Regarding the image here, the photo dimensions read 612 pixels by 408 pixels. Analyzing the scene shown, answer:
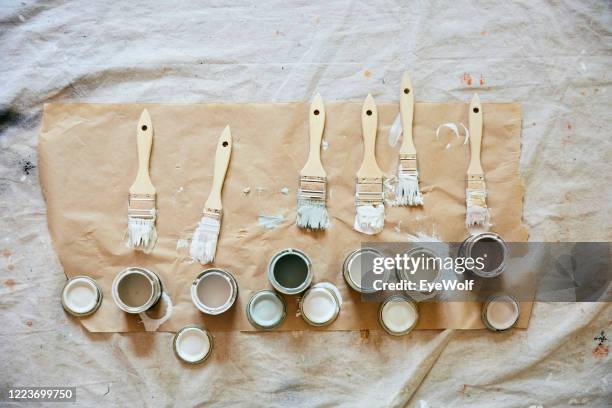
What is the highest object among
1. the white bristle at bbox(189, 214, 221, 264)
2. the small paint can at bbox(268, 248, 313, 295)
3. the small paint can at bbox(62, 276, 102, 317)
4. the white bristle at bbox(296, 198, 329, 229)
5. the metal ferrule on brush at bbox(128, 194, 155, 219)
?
the metal ferrule on brush at bbox(128, 194, 155, 219)

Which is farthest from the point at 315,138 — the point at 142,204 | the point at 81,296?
the point at 81,296

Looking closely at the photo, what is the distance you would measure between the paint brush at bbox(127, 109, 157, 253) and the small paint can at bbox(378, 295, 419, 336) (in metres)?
0.55

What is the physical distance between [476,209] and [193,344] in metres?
0.72

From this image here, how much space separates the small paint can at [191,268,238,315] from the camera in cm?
132

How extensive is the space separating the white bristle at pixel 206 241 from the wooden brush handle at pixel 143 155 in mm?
144

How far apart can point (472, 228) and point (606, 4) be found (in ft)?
2.13

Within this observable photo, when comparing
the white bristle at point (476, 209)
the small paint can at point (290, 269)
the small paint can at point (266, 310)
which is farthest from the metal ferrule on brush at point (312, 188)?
the white bristle at point (476, 209)

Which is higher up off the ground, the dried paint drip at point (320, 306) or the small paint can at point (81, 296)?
the small paint can at point (81, 296)


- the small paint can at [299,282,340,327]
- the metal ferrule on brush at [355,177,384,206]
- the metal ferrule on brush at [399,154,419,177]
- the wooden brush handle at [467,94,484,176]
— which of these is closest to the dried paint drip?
the small paint can at [299,282,340,327]

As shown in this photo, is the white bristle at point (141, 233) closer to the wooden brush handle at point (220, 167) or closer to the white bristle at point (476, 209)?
the wooden brush handle at point (220, 167)

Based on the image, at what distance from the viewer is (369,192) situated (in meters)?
1.37

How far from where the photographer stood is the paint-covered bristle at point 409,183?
1.37 metres

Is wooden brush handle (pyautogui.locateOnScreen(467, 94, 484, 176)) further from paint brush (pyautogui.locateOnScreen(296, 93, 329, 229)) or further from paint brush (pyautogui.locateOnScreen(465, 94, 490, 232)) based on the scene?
paint brush (pyautogui.locateOnScreen(296, 93, 329, 229))

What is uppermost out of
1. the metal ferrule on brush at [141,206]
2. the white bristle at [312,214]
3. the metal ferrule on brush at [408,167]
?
the metal ferrule on brush at [408,167]
